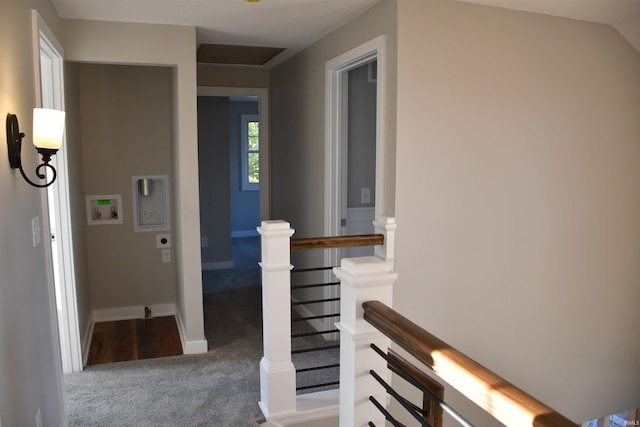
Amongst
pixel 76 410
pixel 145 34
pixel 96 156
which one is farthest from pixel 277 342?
pixel 96 156

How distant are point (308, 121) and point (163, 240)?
1699mm

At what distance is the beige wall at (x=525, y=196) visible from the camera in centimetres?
305

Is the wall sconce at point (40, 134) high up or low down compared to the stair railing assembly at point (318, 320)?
up

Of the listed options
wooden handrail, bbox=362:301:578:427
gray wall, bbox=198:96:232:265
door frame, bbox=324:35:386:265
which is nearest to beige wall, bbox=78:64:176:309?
door frame, bbox=324:35:386:265

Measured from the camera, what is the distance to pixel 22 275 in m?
2.04

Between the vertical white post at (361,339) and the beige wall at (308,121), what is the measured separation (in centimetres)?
159

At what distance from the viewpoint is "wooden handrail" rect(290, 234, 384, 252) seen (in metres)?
2.74

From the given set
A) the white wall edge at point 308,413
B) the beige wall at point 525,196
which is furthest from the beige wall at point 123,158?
the beige wall at point 525,196

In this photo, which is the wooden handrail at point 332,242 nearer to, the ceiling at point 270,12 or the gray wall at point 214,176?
the ceiling at point 270,12

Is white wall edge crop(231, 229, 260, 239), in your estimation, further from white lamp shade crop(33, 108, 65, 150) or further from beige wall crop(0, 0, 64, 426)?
white lamp shade crop(33, 108, 65, 150)

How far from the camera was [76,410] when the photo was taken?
298cm

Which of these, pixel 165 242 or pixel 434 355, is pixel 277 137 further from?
pixel 434 355

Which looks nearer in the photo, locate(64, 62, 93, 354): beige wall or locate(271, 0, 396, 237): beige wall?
locate(271, 0, 396, 237): beige wall

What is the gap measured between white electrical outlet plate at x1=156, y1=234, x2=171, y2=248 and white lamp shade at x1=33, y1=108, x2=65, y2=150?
2575 mm
